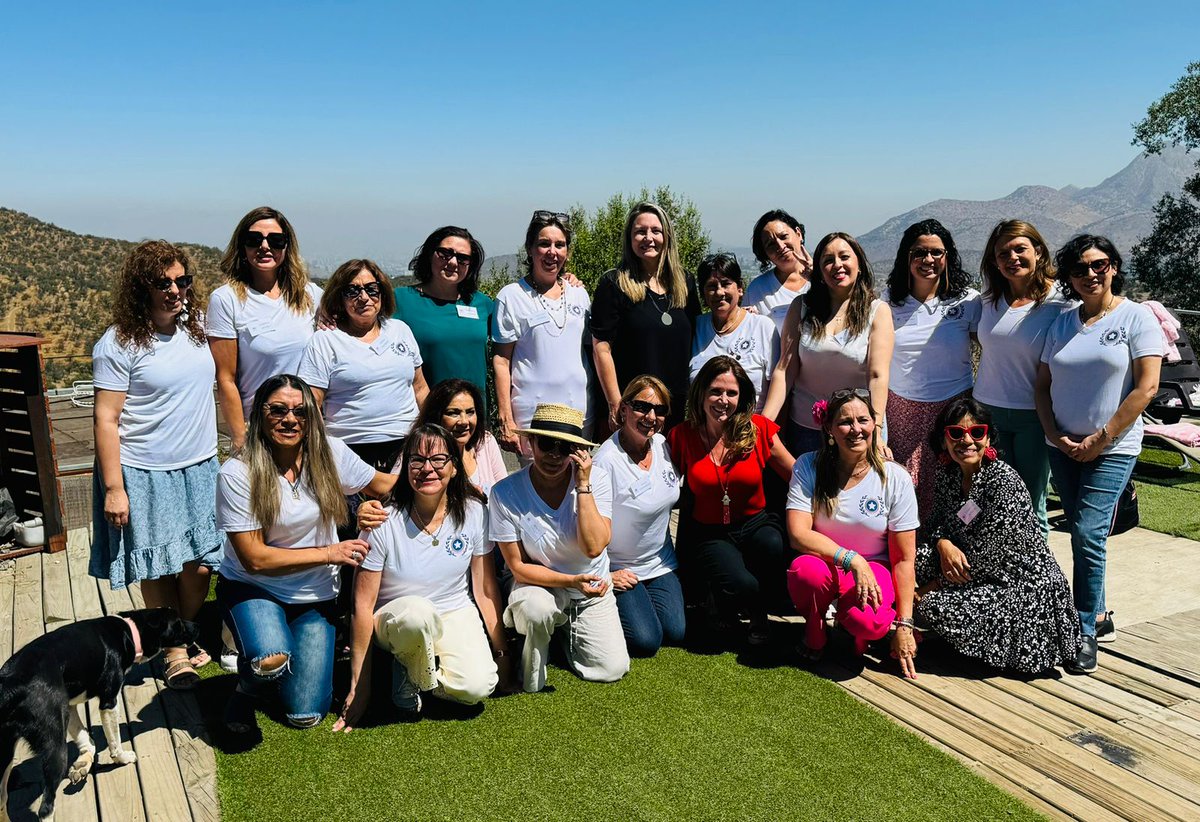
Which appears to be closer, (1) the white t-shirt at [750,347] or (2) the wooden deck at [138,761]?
(2) the wooden deck at [138,761]

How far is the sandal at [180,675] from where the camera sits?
3752 millimetres

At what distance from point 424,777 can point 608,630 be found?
3.62ft

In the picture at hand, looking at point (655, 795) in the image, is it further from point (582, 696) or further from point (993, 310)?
point (993, 310)

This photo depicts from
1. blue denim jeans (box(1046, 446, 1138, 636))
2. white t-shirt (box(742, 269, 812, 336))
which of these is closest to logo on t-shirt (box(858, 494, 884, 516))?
blue denim jeans (box(1046, 446, 1138, 636))

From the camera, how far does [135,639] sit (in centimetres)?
316

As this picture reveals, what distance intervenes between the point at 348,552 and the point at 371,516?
0.16 m

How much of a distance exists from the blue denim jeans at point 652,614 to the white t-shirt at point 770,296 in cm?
152

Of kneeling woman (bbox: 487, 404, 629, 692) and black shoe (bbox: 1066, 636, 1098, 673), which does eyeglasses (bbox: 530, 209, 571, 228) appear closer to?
kneeling woman (bbox: 487, 404, 629, 692)

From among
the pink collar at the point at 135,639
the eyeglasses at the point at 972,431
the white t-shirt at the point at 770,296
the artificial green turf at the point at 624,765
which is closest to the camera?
the artificial green turf at the point at 624,765

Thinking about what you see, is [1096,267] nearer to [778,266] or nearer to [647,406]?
[778,266]

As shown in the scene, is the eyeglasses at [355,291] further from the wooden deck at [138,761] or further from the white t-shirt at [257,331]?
the wooden deck at [138,761]

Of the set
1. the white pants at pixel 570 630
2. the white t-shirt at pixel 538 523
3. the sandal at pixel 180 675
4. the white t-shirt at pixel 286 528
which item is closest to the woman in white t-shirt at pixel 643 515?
the white pants at pixel 570 630

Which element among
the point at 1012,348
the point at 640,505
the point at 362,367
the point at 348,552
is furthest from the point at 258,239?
the point at 1012,348

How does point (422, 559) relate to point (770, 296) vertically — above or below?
below
